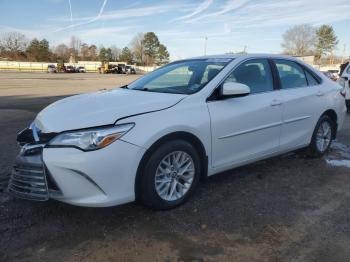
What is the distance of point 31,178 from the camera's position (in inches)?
138

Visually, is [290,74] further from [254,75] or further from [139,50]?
[139,50]

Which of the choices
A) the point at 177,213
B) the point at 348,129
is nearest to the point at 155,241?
the point at 177,213

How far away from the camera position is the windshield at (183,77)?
173 inches

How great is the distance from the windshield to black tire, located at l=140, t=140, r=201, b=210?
0.65 metres

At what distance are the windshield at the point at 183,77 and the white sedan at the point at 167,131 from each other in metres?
0.02

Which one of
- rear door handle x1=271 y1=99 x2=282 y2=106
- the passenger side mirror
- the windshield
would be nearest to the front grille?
the windshield

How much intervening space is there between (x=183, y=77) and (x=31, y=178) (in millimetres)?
2148

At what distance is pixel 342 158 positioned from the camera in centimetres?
608

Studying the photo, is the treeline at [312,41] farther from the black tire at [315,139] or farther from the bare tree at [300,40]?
the black tire at [315,139]

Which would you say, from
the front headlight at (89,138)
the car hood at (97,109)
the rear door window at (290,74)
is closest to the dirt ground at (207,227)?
the front headlight at (89,138)

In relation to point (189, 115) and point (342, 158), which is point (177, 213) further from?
point (342, 158)

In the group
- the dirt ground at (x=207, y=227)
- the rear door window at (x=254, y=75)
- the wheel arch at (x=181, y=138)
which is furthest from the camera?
the rear door window at (x=254, y=75)

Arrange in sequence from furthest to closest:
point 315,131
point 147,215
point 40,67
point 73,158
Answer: point 40,67, point 315,131, point 147,215, point 73,158

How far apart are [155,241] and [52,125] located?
1.40 meters
